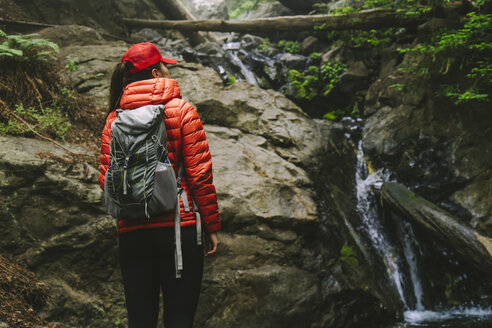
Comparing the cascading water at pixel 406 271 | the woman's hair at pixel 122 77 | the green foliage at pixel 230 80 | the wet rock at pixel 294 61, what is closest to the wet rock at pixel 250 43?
the wet rock at pixel 294 61

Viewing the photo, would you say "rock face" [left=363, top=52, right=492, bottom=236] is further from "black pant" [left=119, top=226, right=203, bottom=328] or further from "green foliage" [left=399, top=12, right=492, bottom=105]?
"black pant" [left=119, top=226, right=203, bottom=328]

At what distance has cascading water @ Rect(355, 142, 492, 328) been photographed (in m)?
4.76

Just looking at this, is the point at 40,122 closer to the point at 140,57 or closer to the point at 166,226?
the point at 140,57

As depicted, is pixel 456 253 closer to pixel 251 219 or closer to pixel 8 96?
pixel 251 219

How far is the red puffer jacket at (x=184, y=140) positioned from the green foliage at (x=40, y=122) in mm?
2494

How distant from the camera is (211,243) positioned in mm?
2082

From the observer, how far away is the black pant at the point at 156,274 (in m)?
1.79

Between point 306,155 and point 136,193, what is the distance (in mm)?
4882

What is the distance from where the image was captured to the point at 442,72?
6770 mm

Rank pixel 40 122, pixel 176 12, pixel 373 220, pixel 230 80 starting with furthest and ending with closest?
pixel 176 12 < pixel 230 80 < pixel 373 220 < pixel 40 122

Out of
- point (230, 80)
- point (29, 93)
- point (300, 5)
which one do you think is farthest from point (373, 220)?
point (300, 5)

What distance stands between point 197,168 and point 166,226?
43 cm

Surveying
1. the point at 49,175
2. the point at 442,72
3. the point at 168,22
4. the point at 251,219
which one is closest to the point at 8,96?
the point at 49,175

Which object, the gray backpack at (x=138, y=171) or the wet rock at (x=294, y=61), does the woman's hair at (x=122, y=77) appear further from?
the wet rock at (x=294, y=61)
